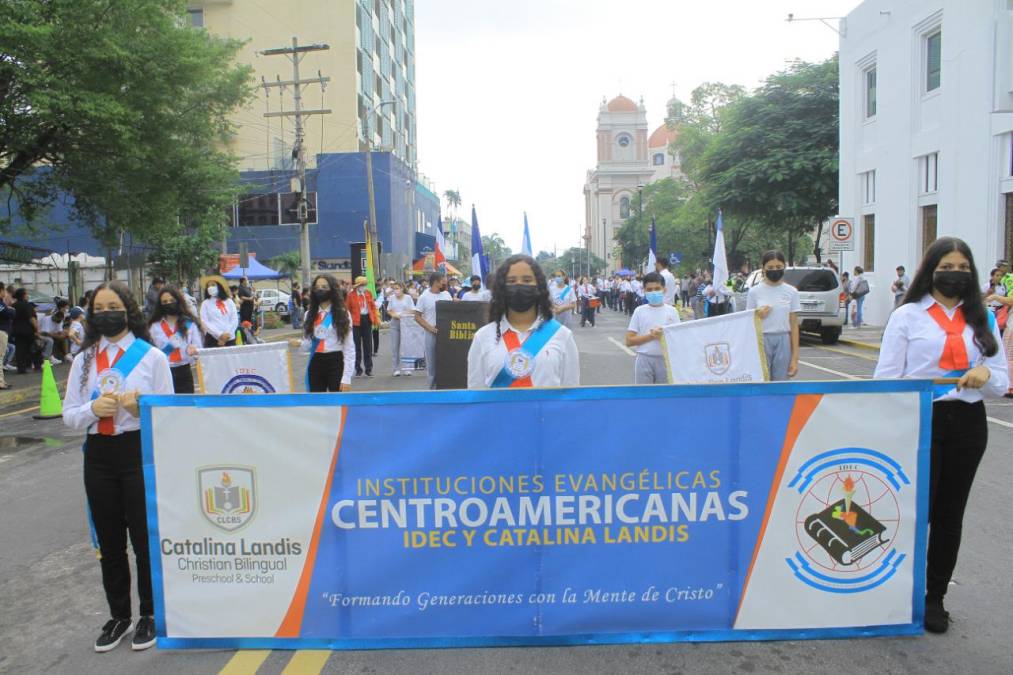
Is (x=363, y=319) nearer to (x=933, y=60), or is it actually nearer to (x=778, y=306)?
(x=778, y=306)

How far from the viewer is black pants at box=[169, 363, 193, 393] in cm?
784

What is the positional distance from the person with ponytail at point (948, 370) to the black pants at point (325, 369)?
5.34m

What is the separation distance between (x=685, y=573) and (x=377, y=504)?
1442 mm

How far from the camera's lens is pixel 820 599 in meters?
3.91

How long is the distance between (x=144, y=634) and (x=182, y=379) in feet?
13.4

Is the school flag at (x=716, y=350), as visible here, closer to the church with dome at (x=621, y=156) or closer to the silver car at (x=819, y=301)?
the silver car at (x=819, y=301)

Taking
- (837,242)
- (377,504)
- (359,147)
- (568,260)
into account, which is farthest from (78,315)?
(568,260)

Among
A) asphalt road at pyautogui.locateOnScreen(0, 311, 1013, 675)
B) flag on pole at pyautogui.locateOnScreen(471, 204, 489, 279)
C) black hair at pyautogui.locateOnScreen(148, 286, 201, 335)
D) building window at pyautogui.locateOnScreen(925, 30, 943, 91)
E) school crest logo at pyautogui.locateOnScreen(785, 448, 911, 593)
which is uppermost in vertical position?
building window at pyautogui.locateOnScreen(925, 30, 943, 91)

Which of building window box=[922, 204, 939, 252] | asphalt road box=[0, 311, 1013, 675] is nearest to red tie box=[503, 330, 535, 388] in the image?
asphalt road box=[0, 311, 1013, 675]

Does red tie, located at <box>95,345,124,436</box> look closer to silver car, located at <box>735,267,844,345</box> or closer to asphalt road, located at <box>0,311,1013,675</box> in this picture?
asphalt road, located at <box>0,311,1013,675</box>

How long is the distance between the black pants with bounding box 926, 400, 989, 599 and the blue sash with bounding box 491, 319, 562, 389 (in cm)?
191

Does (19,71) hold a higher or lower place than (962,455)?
higher

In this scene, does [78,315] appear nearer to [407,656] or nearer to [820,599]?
[407,656]

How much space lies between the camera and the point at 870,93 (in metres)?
27.2
